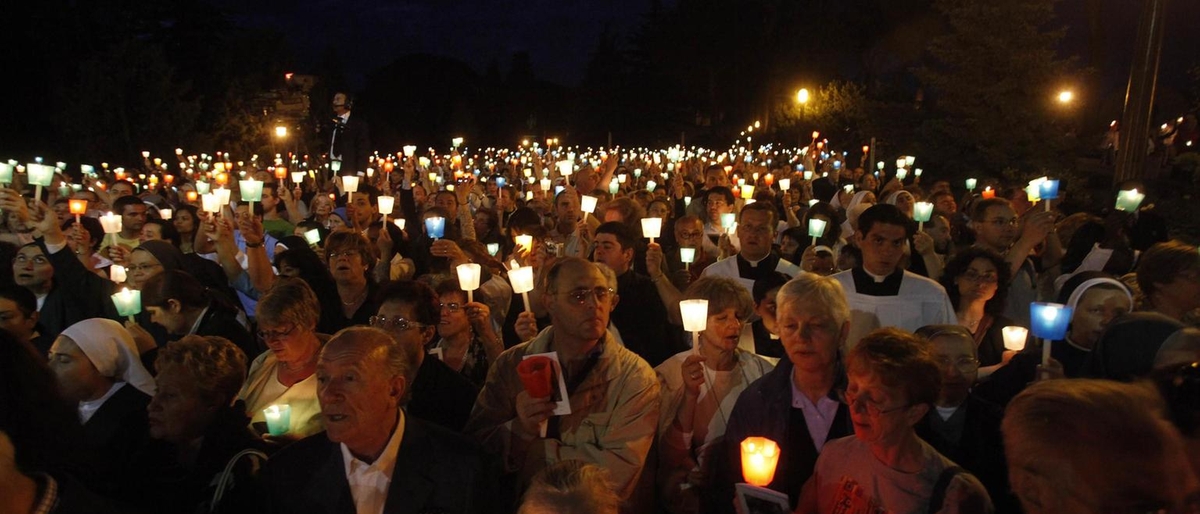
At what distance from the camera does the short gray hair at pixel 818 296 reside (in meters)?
3.25

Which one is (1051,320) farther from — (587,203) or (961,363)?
(587,203)

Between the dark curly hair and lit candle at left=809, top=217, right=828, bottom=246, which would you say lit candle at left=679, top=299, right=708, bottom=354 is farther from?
lit candle at left=809, top=217, right=828, bottom=246

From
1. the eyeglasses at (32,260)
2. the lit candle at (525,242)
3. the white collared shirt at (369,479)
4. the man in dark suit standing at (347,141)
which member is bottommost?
the white collared shirt at (369,479)


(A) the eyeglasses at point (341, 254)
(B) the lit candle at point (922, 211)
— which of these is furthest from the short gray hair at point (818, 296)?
(B) the lit candle at point (922, 211)

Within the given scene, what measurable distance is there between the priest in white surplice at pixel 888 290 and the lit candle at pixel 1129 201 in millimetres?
3992

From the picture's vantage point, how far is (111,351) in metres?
3.63

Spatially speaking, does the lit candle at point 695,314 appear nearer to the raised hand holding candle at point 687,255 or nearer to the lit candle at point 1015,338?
the lit candle at point 1015,338

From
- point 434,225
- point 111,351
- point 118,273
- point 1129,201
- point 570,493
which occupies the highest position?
point 1129,201

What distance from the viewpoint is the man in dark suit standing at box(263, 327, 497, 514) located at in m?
2.69

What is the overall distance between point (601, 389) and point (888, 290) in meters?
2.01

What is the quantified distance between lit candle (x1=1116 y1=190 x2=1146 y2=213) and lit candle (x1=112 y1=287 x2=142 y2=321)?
7.75m

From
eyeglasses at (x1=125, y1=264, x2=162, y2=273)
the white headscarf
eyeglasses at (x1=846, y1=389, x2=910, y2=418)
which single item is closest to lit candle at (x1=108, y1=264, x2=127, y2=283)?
eyeglasses at (x1=125, y1=264, x2=162, y2=273)

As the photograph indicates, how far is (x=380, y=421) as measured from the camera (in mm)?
2748

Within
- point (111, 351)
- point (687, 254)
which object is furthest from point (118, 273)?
point (687, 254)
